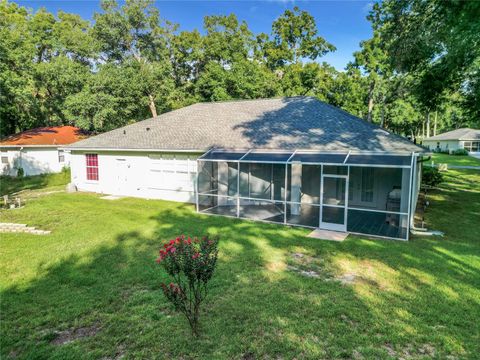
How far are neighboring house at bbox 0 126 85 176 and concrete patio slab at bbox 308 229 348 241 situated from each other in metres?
20.8

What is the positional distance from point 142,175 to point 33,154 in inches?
494

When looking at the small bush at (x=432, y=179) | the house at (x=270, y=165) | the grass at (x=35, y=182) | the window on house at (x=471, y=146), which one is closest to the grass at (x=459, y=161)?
the window on house at (x=471, y=146)

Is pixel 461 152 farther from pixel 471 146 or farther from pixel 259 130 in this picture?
pixel 259 130

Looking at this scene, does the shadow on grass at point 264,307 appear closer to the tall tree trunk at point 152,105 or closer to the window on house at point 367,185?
the window on house at point 367,185

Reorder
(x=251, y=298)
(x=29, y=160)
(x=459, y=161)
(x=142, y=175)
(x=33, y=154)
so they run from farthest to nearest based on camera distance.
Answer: (x=459, y=161)
(x=33, y=154)
(x=29, y=160)
(x=142, y=175)
(x=251, y=298)

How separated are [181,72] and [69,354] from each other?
3080 cm

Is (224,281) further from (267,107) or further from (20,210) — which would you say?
(267,107)

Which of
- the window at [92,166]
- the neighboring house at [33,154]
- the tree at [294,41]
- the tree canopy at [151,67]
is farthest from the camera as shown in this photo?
the tree at [294,41]

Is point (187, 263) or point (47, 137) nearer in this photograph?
point (187, 263)

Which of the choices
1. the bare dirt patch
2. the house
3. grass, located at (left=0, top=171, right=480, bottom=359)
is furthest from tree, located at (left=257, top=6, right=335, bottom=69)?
the bare dirt patch

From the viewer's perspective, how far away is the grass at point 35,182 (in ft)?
66.4

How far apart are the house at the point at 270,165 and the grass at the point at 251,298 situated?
7.31 feet

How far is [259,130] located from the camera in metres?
15.3

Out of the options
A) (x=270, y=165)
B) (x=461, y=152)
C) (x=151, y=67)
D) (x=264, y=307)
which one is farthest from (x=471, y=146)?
(x=264, y=307)
